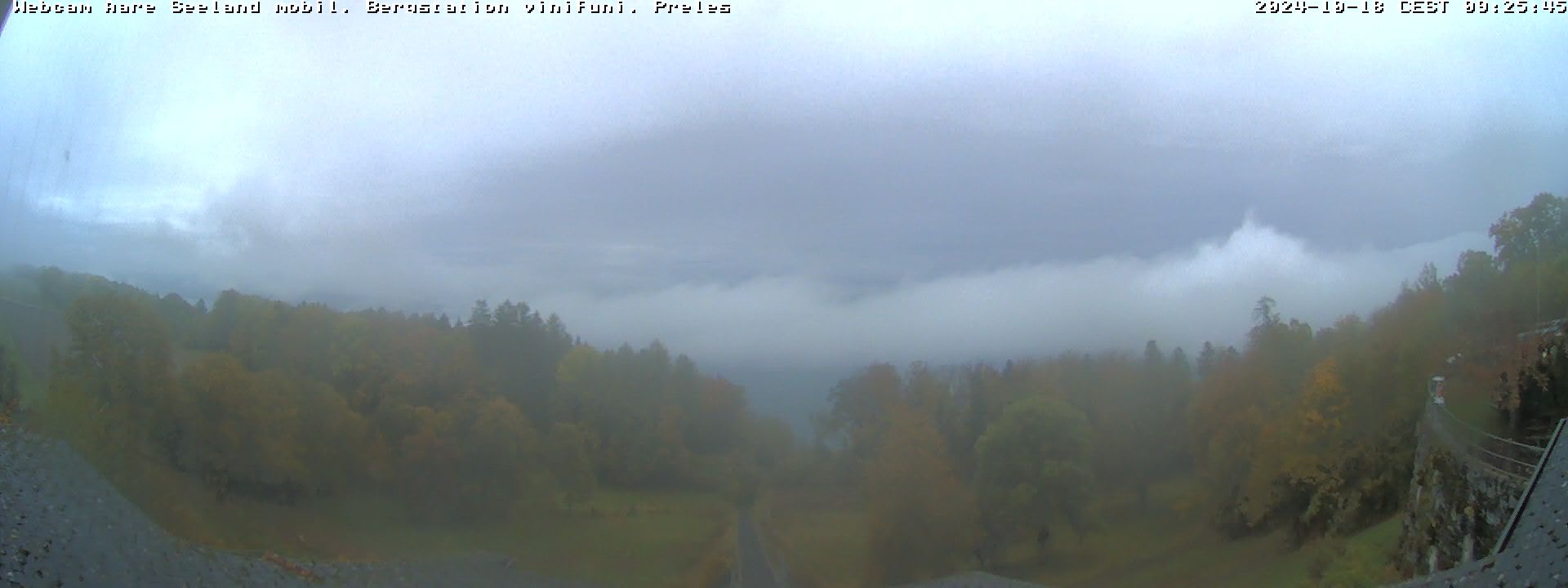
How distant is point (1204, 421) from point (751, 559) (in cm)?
421

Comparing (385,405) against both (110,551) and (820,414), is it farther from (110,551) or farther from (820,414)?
(820,414)

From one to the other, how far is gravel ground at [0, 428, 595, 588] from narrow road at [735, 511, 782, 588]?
1.56 metres

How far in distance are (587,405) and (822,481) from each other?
2167 millimetres

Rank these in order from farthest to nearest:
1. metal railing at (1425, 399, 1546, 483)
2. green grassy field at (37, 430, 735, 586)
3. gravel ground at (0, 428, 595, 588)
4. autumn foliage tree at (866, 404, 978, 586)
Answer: green grassy field at (37, 430, 735, 586)
autumn foliage tree at (866, 404, 978, 586)
metal railing at (1425, 399, 1546, 483)
gravel ground at (0, 428, 595, 588)

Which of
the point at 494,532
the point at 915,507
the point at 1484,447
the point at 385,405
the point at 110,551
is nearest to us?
the point at 110,551

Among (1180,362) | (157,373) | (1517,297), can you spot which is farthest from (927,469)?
(157,373)

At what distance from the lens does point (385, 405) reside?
348 inches

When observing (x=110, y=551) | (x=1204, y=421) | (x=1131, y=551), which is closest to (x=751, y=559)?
(x=1131, y=551)

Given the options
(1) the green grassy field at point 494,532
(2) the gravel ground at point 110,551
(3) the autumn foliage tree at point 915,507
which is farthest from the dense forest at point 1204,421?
(2) the gravel ground at point 110,551

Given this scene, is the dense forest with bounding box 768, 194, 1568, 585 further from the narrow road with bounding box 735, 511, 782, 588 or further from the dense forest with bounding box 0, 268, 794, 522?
the dense forest with bounding box 0, 268, 794, 522

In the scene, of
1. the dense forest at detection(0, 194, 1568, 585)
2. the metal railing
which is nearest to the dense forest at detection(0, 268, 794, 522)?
the dense forest at detection(0, 194, 1568, 585)

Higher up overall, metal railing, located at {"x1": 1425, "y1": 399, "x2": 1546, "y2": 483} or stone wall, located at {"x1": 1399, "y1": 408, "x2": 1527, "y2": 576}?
metal railing, located at {"x1": 1425, "y1": 399, "x2": 1546, "y2": 483}

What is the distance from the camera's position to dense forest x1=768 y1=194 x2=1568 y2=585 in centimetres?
834

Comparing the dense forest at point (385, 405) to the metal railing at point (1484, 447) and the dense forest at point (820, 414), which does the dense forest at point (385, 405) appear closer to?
the dense forest at point (820, 414)
